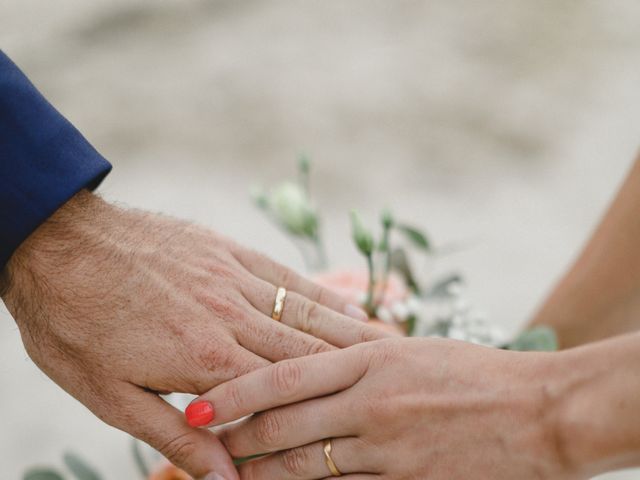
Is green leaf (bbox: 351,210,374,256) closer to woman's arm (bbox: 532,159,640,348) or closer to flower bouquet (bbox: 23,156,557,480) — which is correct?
flower bouquet (bbox: 23,156,557,480)

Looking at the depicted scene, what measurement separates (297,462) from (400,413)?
0.12m

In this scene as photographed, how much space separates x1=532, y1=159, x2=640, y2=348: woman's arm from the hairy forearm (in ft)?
1.45

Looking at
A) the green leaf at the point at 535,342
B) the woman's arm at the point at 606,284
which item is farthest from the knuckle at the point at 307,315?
the woman's arm at the point at 606,284

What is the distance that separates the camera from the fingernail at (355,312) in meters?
0.89

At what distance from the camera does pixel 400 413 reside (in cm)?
74

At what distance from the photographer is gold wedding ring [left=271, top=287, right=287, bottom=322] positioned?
34.2 inches

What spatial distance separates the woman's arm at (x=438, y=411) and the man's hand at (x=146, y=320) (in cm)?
4

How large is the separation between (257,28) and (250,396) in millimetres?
2235

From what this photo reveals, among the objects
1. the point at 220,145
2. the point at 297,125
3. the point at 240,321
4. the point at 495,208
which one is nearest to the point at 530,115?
the point at 495,208

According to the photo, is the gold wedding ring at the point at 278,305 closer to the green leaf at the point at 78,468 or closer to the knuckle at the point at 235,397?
the knuckle at the point at 235,397

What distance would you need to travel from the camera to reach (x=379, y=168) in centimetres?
226

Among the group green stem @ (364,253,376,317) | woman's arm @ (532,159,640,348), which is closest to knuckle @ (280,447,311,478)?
green stem @ (364,253,376,317)

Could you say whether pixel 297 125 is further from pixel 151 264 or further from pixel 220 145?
pixel 151 264

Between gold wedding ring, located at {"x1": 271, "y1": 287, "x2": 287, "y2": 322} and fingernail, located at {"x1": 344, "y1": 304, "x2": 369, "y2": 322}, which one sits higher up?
gold wedding ring, located at {"x1": 271, "y1": 287, "x2": 287, "y2": 322}
